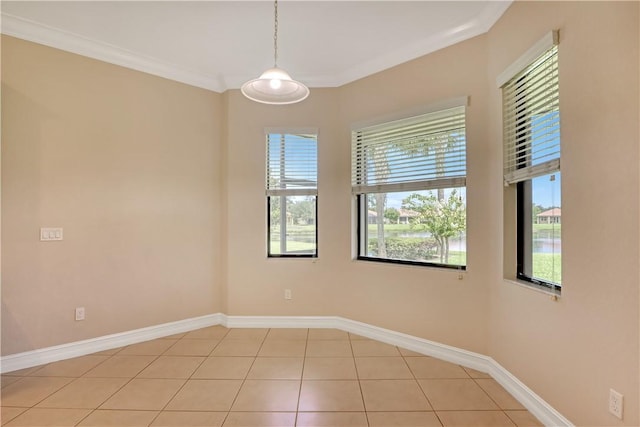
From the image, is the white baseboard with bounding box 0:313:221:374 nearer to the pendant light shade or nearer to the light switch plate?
the light switch plate

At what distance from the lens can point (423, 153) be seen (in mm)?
2994

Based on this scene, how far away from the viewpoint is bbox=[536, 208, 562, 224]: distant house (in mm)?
1937

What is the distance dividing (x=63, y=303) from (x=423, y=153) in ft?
12.1

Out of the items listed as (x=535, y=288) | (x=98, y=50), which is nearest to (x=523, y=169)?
(x=535, y=288)

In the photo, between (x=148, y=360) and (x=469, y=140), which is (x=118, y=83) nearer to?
(x=148, y=360)

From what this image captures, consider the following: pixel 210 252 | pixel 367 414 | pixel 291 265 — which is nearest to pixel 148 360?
pixel 210 252

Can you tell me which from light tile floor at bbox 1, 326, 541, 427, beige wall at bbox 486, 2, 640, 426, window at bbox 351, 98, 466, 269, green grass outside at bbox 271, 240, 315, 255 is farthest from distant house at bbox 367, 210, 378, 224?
beige wall at bbox 486, 2, 640, 426

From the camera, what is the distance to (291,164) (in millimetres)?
3691

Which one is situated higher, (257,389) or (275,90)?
(275,90)

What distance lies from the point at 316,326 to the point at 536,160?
2754 millimetres

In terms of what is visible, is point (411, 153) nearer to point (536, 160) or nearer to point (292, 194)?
point (536, 160)

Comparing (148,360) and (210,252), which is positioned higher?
(210,252)

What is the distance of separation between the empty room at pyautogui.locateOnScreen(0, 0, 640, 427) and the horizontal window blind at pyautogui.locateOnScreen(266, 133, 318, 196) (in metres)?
A: 0.02

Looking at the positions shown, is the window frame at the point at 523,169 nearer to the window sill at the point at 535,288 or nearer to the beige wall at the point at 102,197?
the window sill at the point at 535,288
